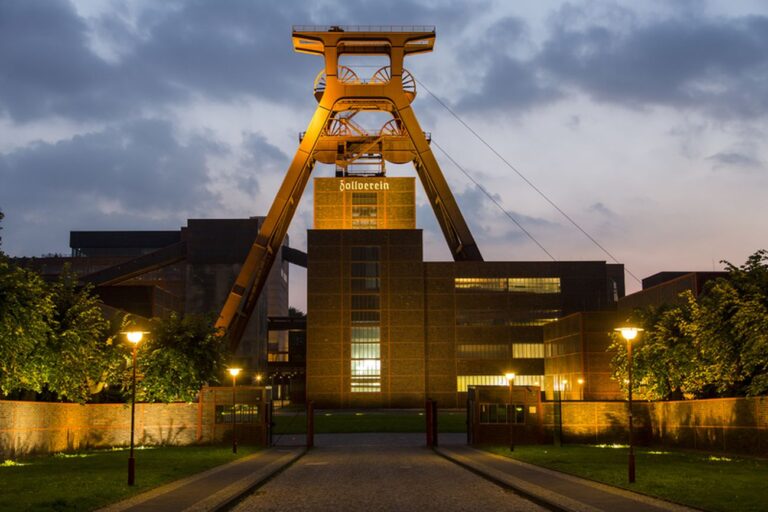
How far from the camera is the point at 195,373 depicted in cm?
5203

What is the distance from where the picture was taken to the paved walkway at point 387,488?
21.5 metres

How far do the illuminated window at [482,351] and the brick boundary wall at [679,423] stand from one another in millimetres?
82249

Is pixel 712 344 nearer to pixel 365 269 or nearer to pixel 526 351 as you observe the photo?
pixel 365 269

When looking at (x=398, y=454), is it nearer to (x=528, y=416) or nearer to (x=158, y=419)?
(x=528, y=416)

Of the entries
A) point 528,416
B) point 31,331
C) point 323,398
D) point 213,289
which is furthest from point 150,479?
point 213,289

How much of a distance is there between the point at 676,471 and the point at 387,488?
1011 centimetres

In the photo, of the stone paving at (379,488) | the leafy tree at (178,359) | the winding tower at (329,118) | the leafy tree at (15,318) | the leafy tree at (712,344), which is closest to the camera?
the stone paving at (379,488)

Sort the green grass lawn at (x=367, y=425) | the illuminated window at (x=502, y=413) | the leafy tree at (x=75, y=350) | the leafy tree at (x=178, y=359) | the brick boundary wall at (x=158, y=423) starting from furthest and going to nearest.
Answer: the green grass lawn at (x=367, y=425) → the leafy tree at (x=178, y=359) → the illuminated window at (x=502, y=413) → the brick boundary wall at (x=158, y=423) → the leafy tree at (x=75, y=350)

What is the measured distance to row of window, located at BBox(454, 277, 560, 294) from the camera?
5153 inches

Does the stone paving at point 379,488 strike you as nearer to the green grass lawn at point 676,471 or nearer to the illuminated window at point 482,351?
the green grass lawn at point 676,471

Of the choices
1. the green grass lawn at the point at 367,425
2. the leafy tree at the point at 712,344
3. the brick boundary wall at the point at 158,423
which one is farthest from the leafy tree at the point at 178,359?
the leafy tree at the point at 712,344

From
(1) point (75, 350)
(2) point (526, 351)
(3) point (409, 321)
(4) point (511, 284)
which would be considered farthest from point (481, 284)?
(1) point (75, 350)

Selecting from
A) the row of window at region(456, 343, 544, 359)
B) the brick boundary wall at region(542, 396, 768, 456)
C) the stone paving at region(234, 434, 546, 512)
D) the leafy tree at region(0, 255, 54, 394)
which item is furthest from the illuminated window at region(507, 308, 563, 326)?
the leafy tree at region(0, 255, 54, 394)

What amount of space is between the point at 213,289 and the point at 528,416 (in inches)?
4425
